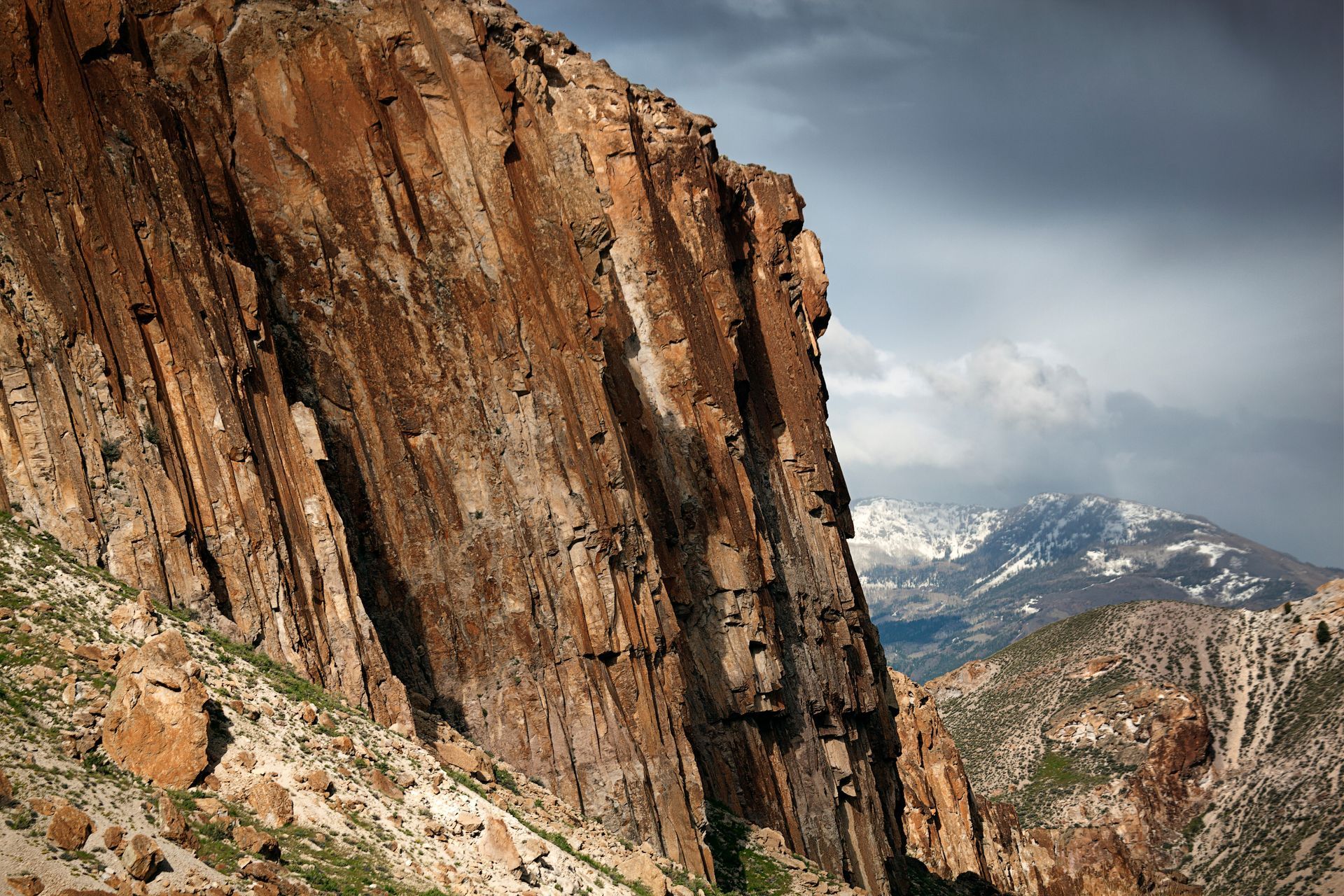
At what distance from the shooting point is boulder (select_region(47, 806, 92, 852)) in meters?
17.5

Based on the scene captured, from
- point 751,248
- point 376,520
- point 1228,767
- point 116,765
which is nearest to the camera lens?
point 116,765

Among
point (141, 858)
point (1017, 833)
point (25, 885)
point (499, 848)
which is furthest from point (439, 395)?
point (1017, 833)

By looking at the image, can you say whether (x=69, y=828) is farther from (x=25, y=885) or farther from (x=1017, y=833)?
(x=1017, y=833)

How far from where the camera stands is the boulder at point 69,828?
17547mm

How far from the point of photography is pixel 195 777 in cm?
2155

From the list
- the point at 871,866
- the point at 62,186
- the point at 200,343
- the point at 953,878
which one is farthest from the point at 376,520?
the point at 953,878

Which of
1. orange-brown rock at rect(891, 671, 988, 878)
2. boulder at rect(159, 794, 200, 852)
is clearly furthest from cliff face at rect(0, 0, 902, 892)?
orange-brown rock at rect(891, 671, 988, 878)

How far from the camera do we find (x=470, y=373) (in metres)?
36.6

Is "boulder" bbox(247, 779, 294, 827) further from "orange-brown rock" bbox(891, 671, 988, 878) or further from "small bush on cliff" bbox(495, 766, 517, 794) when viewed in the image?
"orange-brown rock" bbox(891, 671, 988, 878)

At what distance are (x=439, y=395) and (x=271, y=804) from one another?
1575cm

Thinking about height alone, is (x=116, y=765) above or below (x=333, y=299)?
below

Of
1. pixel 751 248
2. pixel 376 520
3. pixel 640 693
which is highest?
pixel 751 248

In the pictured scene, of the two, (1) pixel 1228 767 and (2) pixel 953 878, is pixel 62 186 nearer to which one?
(2) pixel 953 878

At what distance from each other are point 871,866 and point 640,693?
67.7ft
